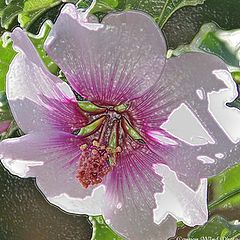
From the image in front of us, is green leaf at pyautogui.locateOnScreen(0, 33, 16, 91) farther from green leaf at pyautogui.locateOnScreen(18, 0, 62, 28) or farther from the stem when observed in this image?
the stem

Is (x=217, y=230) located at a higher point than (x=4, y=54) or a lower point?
lower

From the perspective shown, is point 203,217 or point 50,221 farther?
point 50,221

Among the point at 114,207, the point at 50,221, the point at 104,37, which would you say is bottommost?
the point at 50,221

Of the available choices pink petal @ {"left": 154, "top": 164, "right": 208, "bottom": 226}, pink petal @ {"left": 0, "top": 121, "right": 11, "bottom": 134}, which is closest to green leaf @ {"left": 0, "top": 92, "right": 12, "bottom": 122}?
pink petal @ {"left": 0, "top": 121, "right": 11, "bottom": 134}

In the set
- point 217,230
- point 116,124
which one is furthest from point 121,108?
point 217,230

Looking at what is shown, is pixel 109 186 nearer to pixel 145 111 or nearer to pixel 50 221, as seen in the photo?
pixel 145 111

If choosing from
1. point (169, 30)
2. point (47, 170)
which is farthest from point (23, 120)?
point (169, 30)

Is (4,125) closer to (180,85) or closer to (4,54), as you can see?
(4,54)
